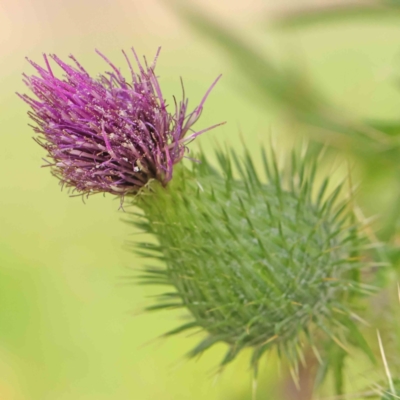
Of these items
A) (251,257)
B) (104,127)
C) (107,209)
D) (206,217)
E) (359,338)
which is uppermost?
(107,209)

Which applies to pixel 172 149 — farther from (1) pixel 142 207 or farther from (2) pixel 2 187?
(2) pixel 2 187

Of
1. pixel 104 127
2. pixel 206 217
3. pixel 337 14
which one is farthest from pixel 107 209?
pixel 104 127

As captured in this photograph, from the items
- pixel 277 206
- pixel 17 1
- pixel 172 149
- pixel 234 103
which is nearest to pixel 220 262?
pixel 277 206

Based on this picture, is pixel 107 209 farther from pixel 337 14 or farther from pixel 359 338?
pixel 359 338

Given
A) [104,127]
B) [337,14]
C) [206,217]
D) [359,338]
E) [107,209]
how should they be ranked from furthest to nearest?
[107,209]
[337,14]
[359,338]
[206,217]
[104,127]

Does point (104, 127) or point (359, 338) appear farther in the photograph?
point (359, 338)

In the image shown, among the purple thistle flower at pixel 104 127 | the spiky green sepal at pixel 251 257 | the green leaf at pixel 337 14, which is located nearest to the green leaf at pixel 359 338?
the spiky green sepal at pixel 251 257

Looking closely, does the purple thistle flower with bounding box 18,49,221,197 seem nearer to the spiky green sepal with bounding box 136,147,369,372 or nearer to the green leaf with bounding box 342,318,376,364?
the spiky green sepal with bounding box 136,147,369,372

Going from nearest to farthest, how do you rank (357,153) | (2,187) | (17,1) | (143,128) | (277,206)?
(143,128), (277,206), (357,153), (2,187), (17,1)
